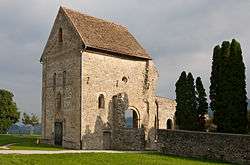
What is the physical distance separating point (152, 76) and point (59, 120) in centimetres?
1007

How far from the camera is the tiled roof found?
35.1 metres

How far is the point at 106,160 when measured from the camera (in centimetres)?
2339

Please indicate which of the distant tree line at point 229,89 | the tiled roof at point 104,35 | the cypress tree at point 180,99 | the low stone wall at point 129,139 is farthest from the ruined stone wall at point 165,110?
the low stone wall at point 129,139

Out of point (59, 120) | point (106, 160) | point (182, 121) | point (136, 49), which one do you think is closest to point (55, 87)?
point (59, 120)

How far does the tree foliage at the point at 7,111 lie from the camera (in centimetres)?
6656

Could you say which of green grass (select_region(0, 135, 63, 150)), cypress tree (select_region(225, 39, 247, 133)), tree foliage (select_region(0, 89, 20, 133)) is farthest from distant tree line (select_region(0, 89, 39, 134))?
cypress tree (select_region(225, 39, 247, 133))

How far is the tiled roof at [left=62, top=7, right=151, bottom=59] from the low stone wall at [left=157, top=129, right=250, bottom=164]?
990 cm

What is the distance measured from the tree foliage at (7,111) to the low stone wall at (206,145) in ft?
141

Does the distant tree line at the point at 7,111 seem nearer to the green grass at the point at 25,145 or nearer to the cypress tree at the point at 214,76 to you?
the green grass at the point at 25,145

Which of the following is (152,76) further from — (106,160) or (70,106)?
(106,160)

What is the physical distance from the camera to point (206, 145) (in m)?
26.8

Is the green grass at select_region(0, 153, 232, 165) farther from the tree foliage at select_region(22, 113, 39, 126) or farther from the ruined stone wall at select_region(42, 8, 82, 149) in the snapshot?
the tree foliage at select_region(22, 113, 39, 126)

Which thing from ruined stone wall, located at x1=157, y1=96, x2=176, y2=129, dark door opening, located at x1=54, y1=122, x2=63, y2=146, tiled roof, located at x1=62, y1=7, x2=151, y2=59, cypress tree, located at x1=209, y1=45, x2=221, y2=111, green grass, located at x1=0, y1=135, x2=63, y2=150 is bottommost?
green grass, located at x1=0, y1=135, x2=63, y2=150

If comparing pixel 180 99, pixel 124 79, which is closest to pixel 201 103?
pixel 180 99
